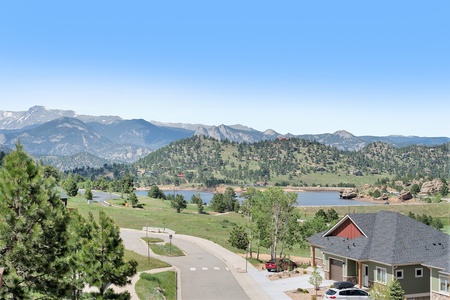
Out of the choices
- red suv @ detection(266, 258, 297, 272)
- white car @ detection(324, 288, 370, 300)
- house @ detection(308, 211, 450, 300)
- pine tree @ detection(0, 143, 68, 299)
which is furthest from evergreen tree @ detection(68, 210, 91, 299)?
red suv @ detection(266, 258, 297, 272)

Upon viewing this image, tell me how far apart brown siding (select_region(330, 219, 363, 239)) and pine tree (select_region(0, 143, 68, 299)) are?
3272 centimetres

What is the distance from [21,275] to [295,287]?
2949 centimetres

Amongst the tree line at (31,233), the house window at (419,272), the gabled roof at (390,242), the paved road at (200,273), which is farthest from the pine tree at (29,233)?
the house window at (419,272)

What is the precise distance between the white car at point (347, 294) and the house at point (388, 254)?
107 inches

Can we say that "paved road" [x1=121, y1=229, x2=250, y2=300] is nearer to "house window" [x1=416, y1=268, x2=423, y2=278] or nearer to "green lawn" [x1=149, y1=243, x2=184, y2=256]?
"green lawn" [x1=149, y1=243, x2=184, y2=256]

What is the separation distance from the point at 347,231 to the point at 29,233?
35.3 metres

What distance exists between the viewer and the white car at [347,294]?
121 feet

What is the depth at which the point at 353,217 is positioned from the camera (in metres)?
47.8

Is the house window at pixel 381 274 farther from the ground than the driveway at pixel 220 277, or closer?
farther from the ground

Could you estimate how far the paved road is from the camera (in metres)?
42.5

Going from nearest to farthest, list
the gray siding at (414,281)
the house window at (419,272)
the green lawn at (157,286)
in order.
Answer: the green lawn at (157,286) < the gray siding at (414,281) < the house window at (419,272)

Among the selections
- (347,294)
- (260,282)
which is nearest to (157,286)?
(260,282)

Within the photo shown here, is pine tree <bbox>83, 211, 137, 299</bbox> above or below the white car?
above

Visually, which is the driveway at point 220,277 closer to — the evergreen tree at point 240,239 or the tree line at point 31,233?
the evergreen tree at point 240,239
